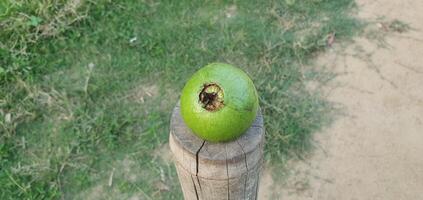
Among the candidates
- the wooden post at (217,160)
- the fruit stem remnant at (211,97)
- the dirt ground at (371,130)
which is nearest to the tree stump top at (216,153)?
the wooden post at (217,160)

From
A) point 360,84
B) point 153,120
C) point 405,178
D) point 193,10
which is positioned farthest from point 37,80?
point 405,178

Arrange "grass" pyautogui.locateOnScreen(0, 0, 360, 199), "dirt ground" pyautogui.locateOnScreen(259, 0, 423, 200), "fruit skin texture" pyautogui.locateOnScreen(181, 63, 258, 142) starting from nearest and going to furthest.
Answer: "fruit skin texture" pyautogui.locateOnScreen(181, 63, 258, 142) → "dirt ground" pyautogui.locateOnScreen(259, 0, 423, 200) → "grass" pyautogui.locateOnScreen(0, 0, 360, 199)

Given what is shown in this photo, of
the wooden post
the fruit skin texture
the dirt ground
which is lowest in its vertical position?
the dirt ground

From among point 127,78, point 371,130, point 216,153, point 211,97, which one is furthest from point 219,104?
point 127,78

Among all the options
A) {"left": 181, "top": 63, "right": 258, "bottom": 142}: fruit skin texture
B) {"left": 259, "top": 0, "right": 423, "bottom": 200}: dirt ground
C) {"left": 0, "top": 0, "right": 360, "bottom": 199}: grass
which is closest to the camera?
{"left": 181, "top": 63, "right": 258, "bottom": 142}: fruit skin texture

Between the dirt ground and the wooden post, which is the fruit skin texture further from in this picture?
the dirt ground

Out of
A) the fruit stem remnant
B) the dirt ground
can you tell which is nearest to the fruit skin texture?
the fruit stem remnant
